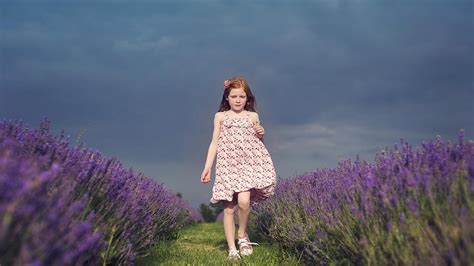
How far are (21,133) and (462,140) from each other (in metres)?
2.58

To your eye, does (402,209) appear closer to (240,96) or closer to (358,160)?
(358,160)

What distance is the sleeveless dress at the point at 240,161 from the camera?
16.8ft

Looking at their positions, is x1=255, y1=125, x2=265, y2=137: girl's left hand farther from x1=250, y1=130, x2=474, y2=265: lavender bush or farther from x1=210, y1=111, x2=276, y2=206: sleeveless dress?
x1=250, y1=130, x2=474, y2=265: lavender bush

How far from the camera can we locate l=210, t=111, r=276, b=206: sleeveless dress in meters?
5.12

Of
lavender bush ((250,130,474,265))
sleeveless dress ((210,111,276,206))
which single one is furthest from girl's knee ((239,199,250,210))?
lavender bush ((250,130,474,265))

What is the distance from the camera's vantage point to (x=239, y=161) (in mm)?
5188

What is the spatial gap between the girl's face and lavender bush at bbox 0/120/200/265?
5.14ft

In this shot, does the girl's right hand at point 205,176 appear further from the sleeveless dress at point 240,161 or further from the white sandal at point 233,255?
the white sandal at point 233,255

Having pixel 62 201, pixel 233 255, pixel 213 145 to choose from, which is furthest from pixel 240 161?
pixel 62 201

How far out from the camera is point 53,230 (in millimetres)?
1978

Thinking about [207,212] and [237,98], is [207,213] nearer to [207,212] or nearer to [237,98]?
[207,212]

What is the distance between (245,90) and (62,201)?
3.33m

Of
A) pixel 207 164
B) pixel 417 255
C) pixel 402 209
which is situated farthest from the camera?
pixel 207 164

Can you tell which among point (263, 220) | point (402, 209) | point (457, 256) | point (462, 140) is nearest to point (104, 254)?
point (402, 209)
